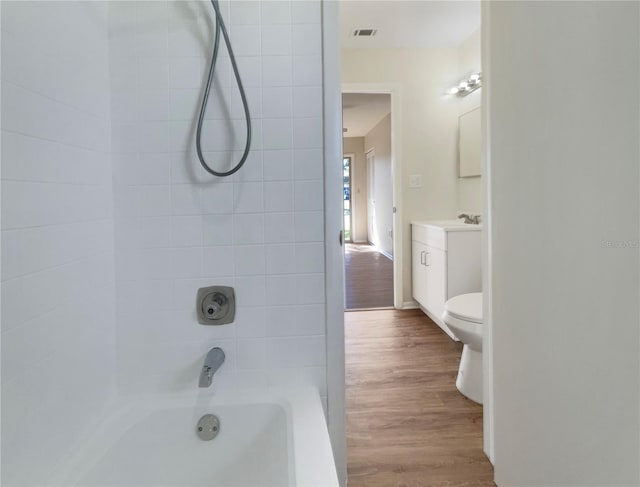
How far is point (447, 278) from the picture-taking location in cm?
286

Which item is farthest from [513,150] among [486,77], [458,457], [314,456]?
[458,457]

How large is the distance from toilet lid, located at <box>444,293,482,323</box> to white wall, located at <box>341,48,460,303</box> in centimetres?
141

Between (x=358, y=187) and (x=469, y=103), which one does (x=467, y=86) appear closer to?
(x=469, y=103)

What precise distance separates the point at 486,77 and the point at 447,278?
66.8 inches

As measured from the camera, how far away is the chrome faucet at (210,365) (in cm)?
107

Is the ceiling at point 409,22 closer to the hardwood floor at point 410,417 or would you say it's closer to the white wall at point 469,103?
the white wall at point 469,103

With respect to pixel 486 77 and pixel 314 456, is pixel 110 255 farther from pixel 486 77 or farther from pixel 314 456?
pixel 486 77

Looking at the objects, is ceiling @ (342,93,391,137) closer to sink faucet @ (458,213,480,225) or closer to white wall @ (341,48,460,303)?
white wall @ (341,48,460,303)

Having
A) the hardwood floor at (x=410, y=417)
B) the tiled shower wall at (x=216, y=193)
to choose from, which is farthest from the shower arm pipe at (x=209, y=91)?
the hardwood floor at (x=410, y=417)

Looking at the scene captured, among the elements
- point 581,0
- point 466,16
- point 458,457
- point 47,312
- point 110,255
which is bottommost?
point 458,457

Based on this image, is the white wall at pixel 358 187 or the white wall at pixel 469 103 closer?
the white wall at pixel 469 103

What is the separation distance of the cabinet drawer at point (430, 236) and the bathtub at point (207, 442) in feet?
6.48

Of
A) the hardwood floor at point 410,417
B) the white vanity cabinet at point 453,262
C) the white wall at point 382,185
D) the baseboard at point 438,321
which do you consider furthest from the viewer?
the white wall at point 382,185

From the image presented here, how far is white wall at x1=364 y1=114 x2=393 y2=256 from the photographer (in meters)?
6.68
